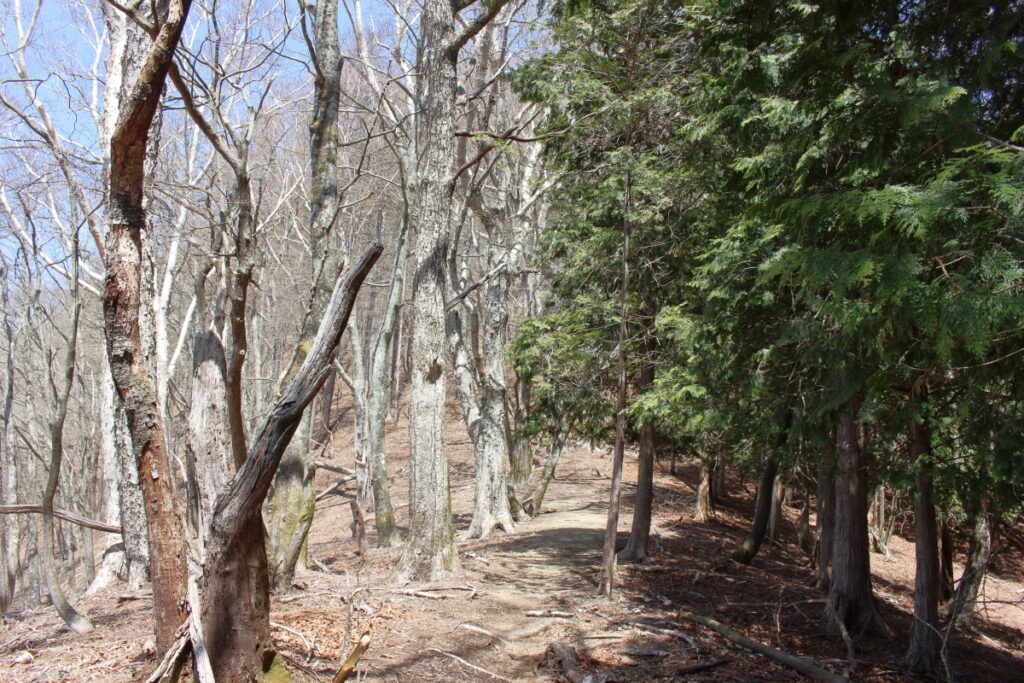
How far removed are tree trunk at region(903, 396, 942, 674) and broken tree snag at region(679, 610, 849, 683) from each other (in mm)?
1599

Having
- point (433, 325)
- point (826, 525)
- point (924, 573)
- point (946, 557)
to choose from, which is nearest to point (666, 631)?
point (924, 573)

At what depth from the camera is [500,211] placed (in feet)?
46.2

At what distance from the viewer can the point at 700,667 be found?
6.55m

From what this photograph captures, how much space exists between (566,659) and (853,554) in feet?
16.9

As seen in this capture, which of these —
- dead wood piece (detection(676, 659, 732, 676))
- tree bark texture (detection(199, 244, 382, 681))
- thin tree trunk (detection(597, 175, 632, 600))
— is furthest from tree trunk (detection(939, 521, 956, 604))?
tree bark texture (detection(199, 244, 382, 681))

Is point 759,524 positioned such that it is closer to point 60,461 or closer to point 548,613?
point 548,613

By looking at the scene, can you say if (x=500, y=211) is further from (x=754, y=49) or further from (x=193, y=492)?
(x=193, y=492)

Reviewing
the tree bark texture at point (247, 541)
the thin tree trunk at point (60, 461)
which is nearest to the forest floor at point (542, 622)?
the thin tree trunk at point (60, 461)

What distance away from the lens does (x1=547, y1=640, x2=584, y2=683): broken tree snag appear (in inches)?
231

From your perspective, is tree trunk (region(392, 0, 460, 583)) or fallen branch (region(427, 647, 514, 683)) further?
tree trunk (region(392, 0, 460, 583))

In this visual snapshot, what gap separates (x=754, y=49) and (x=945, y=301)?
352 cm

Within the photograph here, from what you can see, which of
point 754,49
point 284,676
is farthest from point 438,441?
point 754,49

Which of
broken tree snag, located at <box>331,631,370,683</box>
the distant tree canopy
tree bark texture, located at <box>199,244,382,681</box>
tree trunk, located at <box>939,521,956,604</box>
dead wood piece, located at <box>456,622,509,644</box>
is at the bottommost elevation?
tree trunk, located at <box>939,521,956,604</box>

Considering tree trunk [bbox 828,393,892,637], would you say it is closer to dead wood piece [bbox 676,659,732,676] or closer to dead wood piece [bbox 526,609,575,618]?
dead wood piece [bbox 676,659,732,676]
